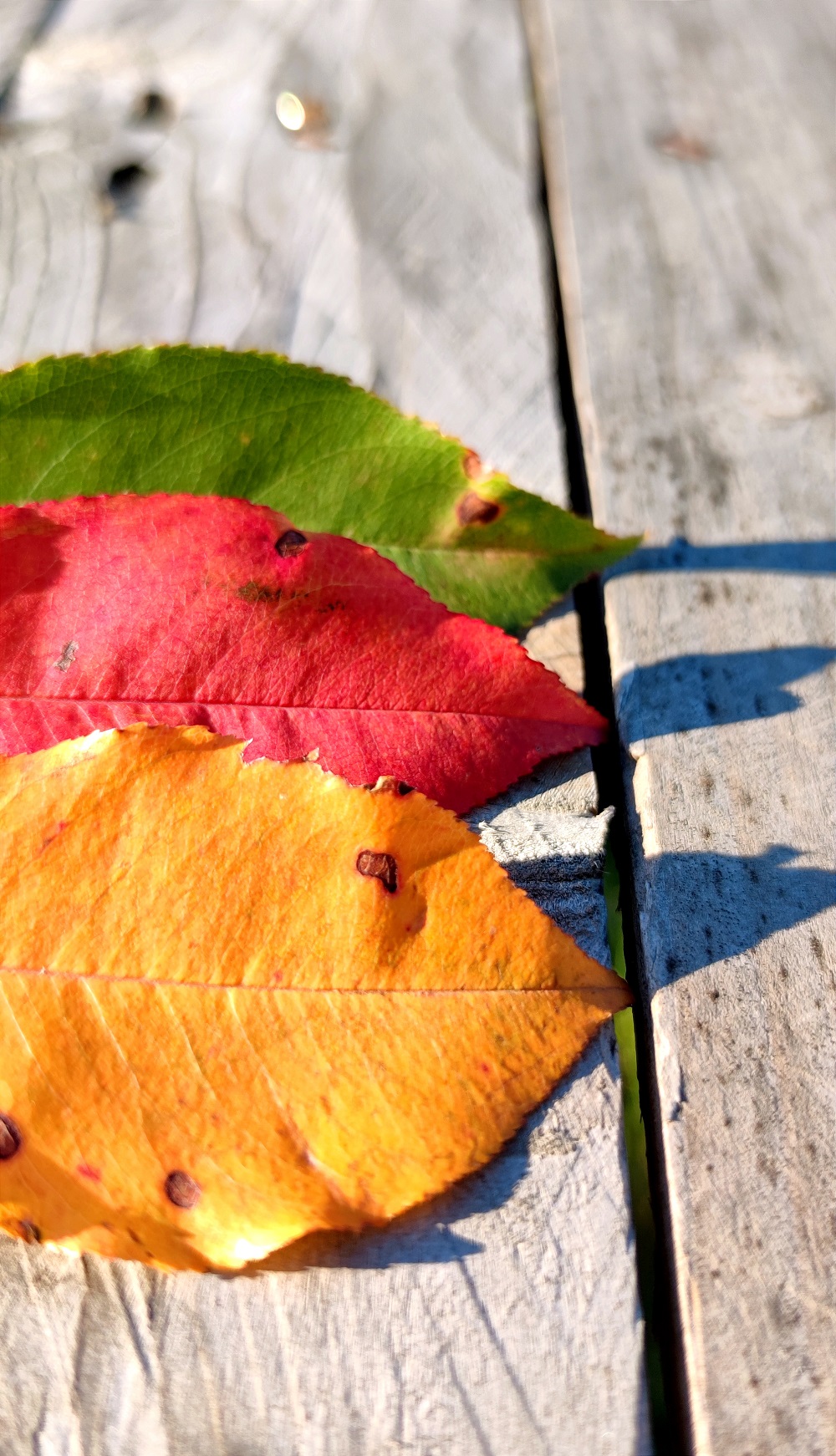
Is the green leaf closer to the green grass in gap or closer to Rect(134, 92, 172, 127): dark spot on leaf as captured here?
the green grass in gap

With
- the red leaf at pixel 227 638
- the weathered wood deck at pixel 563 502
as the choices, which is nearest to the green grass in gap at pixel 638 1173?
the weathered wood deck at pixel 563 502

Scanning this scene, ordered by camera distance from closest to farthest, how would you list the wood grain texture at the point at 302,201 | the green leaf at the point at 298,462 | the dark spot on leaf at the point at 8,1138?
the dark spot on leaf at the point at 8,1138
the green leaf at the point at 298,462
the wood grain texture at the point at 302,201

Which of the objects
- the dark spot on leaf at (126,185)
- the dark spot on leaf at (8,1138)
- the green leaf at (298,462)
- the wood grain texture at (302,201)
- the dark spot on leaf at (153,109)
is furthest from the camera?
the dark spot on leaf at (153,109)

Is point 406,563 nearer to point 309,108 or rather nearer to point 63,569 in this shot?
point 63,569

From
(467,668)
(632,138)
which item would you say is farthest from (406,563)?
(632,138)

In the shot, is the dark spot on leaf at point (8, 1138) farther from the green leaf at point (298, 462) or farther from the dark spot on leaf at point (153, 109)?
the dark spot on leaf at point (153, 109)

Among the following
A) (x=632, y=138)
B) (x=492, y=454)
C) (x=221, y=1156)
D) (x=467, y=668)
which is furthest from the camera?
(x=632, y=138)
